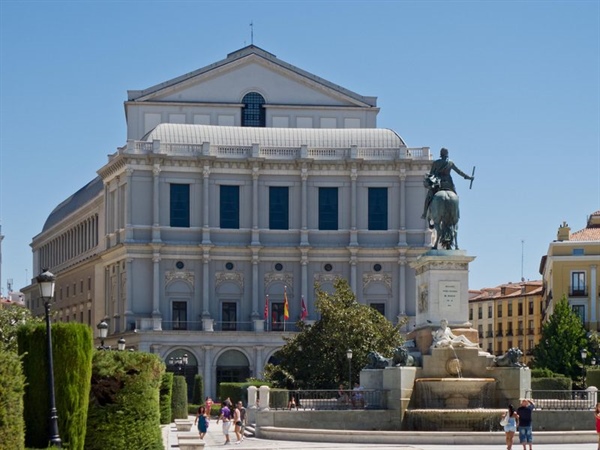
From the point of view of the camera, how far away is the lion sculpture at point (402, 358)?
50.1m

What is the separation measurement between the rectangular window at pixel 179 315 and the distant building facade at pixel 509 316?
41.6 m

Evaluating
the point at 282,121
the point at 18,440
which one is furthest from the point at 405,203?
the point at 18,440

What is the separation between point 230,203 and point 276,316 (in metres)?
9.09

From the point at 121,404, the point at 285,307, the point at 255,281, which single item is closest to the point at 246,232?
the point at 255,281

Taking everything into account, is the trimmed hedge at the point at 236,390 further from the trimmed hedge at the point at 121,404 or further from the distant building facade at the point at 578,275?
the trimmed hedge at the point at 121,404

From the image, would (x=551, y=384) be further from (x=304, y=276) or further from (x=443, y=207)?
(x=304, y=276)

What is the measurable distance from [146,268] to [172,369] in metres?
8.11

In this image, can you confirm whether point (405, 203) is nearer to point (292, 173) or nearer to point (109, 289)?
point (292, 173)

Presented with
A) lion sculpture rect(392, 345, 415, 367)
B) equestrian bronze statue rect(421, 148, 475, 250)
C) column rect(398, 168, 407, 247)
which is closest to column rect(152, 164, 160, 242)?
A: column rect(398, 168, 407, 247)

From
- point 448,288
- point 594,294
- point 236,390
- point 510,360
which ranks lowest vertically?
point 236,390

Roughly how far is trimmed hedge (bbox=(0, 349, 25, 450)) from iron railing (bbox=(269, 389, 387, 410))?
77.6ft

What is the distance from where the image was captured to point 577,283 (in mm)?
118750

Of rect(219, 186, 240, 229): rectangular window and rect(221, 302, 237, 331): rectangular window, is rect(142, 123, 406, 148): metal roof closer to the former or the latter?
rect(219, 186, 240, 229): rectangular window

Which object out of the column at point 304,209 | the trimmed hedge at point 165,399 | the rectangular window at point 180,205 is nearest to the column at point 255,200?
the column at point 304,209
